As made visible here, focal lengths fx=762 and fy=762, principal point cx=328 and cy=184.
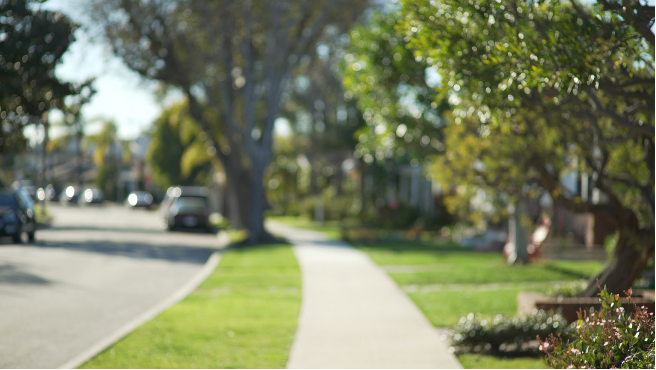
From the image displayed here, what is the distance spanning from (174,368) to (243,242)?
19191mm

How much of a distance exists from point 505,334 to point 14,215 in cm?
1588

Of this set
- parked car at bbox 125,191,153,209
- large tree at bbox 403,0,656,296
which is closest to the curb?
large tree at bbox 403,0,656,296

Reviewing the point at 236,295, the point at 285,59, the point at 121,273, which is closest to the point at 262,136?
the point at 285,59

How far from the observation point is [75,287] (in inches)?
551

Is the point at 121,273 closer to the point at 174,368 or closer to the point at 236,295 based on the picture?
the point at 236,295

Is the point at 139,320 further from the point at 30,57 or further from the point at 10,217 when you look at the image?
the point at 10,217

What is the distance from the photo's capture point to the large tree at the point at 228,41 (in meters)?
26.5

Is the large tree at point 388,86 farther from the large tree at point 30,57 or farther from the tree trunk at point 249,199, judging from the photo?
the tree trunk at point 249,199

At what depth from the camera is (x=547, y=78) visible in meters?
6.63

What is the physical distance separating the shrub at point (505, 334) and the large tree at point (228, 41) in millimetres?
18818

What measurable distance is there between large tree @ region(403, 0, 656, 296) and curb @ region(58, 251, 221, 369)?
4.78m

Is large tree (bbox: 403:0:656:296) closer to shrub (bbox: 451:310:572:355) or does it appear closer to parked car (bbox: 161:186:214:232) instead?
shrub (bbox: 451:310:572:355)

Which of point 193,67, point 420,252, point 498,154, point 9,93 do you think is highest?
point 193,67

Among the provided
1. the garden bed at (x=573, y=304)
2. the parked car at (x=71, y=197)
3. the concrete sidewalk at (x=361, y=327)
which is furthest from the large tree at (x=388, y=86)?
the parked car at (x=71, y=197)
